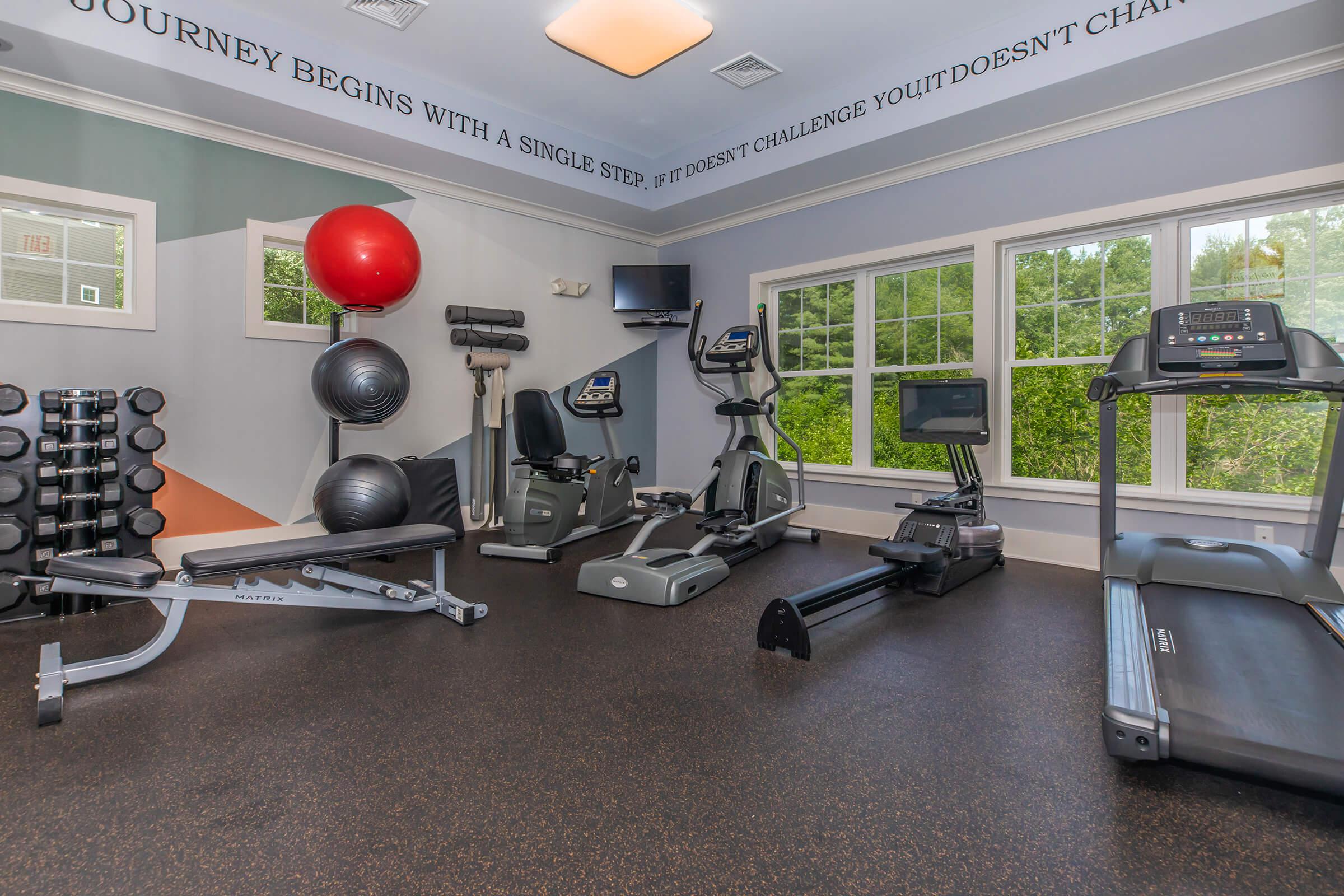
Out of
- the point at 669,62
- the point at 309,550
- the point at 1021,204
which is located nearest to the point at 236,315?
the point at 309,550

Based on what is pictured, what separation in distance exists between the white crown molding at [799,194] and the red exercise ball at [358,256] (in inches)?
40.3

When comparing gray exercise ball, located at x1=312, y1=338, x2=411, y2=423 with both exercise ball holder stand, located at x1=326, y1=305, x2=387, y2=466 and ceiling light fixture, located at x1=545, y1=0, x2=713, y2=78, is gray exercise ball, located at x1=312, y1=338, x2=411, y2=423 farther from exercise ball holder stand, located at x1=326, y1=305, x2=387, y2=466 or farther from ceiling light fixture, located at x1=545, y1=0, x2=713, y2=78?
ceiling light fixture, located at x1=545, y1=0, x2=713, y2=78

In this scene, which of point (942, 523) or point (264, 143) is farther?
point (264, 143)

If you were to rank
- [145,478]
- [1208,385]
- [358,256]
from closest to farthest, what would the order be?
[1208,385] → [145,478] → [358,256]

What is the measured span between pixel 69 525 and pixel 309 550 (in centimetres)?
150

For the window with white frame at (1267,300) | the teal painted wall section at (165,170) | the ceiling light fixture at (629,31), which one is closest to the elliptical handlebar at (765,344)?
the ceiling light fixture at (629,31)

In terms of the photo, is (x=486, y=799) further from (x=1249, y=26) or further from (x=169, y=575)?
(x=1249, y=26)

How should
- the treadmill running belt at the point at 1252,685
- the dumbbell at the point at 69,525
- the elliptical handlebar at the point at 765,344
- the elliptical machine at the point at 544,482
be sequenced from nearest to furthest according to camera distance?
the treadmill running belt at the point at 1252,685 → the dumbbell at the point at 69,525 → the elliptical machine at the point at 544,482 → the elliptical handlebar at the point at 765,344

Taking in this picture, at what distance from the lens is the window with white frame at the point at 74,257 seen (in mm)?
3525

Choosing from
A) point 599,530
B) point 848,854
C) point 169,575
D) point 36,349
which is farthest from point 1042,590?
point 36,349

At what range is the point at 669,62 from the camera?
4105 mm

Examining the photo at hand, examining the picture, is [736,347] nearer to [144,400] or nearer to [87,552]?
[144,400]

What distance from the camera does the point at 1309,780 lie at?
147 cm

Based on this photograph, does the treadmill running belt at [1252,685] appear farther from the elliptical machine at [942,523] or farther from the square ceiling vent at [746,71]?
the square ceiling vent at [746,71]
